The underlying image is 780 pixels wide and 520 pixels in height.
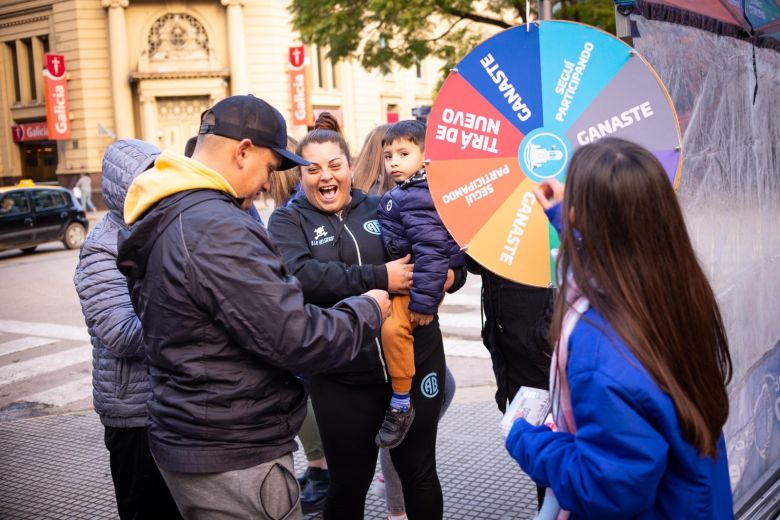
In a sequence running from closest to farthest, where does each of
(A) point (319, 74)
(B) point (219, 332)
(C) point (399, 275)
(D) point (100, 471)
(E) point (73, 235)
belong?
1. (B) point (219, 332)
2. (C) point (399, 275)
3. (D) point (100, 471)
4. (E) point (73, 235)
5. (A) point (319, 74)

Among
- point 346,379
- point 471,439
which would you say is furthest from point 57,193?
point 346,379

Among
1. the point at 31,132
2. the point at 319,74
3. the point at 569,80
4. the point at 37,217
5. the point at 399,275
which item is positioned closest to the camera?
the point at 569,80

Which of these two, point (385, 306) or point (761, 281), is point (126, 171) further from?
point (761, 281)

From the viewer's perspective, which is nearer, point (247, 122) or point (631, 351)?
point (631, 351)

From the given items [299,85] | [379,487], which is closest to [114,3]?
[299,85]

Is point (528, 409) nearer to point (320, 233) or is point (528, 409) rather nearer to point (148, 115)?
point (320, 233)

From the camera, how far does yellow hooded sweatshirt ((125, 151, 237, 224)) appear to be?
2.38m

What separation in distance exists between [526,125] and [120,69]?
108 ft

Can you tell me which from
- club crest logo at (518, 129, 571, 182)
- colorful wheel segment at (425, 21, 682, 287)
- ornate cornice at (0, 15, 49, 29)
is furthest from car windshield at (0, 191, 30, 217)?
ornate cornice at (0, 15, 49, 29)

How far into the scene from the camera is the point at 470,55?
2.54 meters

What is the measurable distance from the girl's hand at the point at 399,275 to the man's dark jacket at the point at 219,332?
72cm

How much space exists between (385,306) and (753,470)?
2002 mm

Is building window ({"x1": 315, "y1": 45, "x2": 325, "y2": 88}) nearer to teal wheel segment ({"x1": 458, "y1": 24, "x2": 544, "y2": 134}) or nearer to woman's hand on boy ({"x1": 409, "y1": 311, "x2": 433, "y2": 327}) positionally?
woman's hand on boy ({"x1": 409, "y1": 311, "x2": 433, "y2": 327})

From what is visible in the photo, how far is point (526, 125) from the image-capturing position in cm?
249
